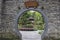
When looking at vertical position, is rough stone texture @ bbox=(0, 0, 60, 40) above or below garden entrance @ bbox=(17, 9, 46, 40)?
above

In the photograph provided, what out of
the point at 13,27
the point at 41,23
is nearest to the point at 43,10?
the point at 13,27

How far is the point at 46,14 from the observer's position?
40.4 feet

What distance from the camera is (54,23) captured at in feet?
40.4

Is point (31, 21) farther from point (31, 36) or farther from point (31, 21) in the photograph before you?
point (31, 36)

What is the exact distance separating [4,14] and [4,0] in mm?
818

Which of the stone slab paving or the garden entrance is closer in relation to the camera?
the stone slab paving

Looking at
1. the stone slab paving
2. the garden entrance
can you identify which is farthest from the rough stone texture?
the garden entrance

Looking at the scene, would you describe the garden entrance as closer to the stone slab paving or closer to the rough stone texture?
the stone slab paving

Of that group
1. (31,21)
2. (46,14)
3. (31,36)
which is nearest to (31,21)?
(31,21)

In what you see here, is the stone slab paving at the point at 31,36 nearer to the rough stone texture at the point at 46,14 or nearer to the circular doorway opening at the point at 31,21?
the rough stone texture at the point at 46,14

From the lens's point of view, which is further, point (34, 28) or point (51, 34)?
point (34, 28)

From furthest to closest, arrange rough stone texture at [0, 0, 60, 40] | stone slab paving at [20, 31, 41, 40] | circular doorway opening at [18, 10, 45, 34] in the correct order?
1. circular doorway opening at [18, 10, 45, 34]
2. stone slab paving at [20, 31, 41, 40]
3. rough stone texture at [0, 0, 60, 40]

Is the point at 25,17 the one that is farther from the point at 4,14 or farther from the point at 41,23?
the point at 4,14

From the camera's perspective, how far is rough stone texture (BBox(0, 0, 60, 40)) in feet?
40.3
